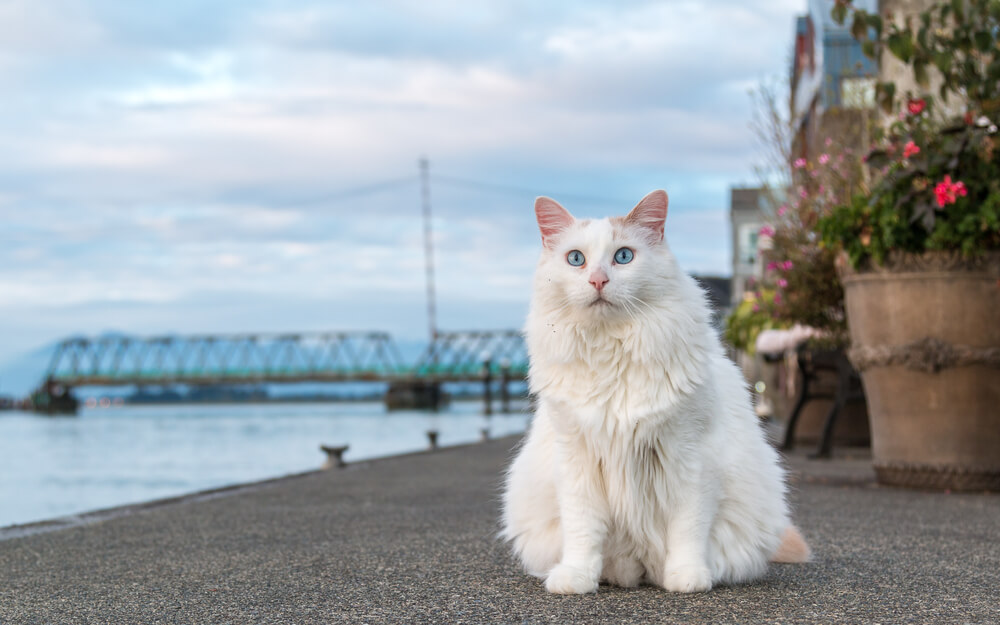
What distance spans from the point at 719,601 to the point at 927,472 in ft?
10.1

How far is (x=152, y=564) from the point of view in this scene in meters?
3.17

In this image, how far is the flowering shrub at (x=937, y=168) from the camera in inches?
Result: 186

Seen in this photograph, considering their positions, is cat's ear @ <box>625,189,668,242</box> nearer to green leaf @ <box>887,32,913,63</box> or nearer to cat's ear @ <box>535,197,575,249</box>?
cat's ear @ <box>535,197,575,249</box>

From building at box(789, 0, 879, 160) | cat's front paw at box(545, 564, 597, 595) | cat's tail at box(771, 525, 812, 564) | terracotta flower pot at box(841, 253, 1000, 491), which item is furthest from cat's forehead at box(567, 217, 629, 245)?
building at box(789, 0, 879, 160)

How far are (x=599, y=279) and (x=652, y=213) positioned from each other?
0.27 meters

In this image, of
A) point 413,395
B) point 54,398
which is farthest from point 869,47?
Result: point 54,398

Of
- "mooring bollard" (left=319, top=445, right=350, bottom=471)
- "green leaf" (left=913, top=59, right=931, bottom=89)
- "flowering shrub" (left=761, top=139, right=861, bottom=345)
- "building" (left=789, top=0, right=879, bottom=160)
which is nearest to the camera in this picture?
"green leaf" (left=913, top=59, right=931, bottom=89)

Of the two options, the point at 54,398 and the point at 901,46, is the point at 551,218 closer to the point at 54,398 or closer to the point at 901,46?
the point at 901,46

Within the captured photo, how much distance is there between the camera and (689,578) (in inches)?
94.2

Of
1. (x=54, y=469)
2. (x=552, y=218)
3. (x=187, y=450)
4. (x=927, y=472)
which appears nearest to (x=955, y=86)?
(x=927, y=472)

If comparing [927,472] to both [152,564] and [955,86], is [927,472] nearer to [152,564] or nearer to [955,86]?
[955,86]

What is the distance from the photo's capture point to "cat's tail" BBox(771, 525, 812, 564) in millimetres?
2867

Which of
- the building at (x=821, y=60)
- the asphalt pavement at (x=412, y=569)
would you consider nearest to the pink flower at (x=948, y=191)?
the asphalt pavement at (x=412, y=569)

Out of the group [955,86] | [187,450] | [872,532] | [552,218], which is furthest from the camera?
[187,450]
